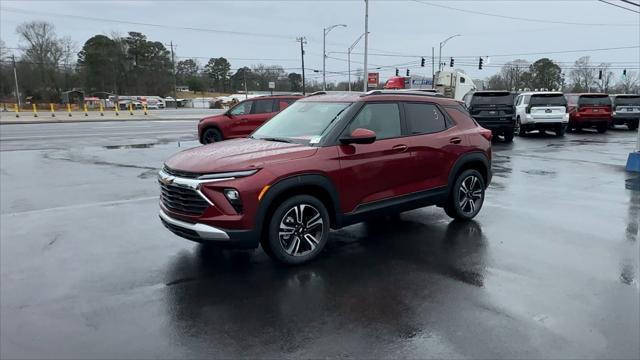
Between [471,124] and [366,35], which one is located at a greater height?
[366,35]

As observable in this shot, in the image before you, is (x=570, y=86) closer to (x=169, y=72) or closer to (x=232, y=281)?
(x=169, y=72)

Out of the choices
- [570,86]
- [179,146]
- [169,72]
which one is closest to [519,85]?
[570,86]

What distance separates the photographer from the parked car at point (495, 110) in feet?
60.1

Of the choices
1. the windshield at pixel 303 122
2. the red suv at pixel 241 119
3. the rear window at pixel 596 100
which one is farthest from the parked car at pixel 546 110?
the windshield at pixel 303 122

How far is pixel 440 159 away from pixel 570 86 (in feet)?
301

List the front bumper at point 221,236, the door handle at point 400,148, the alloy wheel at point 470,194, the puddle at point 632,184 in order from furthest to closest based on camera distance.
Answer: the puddle at point 632,184 → the alloy wheel at point 470,194 → the door handle at point 400,148 → the front bumper at point 221,236

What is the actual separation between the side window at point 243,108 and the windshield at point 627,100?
19347 mm

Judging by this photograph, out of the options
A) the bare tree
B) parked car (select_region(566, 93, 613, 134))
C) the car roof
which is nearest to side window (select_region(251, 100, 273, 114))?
the car roof

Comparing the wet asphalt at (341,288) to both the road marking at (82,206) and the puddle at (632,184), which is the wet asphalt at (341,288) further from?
the puddle at (632,184)

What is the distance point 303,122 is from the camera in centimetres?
598

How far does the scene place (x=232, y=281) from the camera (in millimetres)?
4805

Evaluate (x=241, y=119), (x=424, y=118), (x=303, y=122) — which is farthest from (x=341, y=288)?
(x=241, y=119)

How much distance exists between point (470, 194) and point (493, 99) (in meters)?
12.7

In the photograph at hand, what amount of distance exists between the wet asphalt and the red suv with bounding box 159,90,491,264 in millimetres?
484
